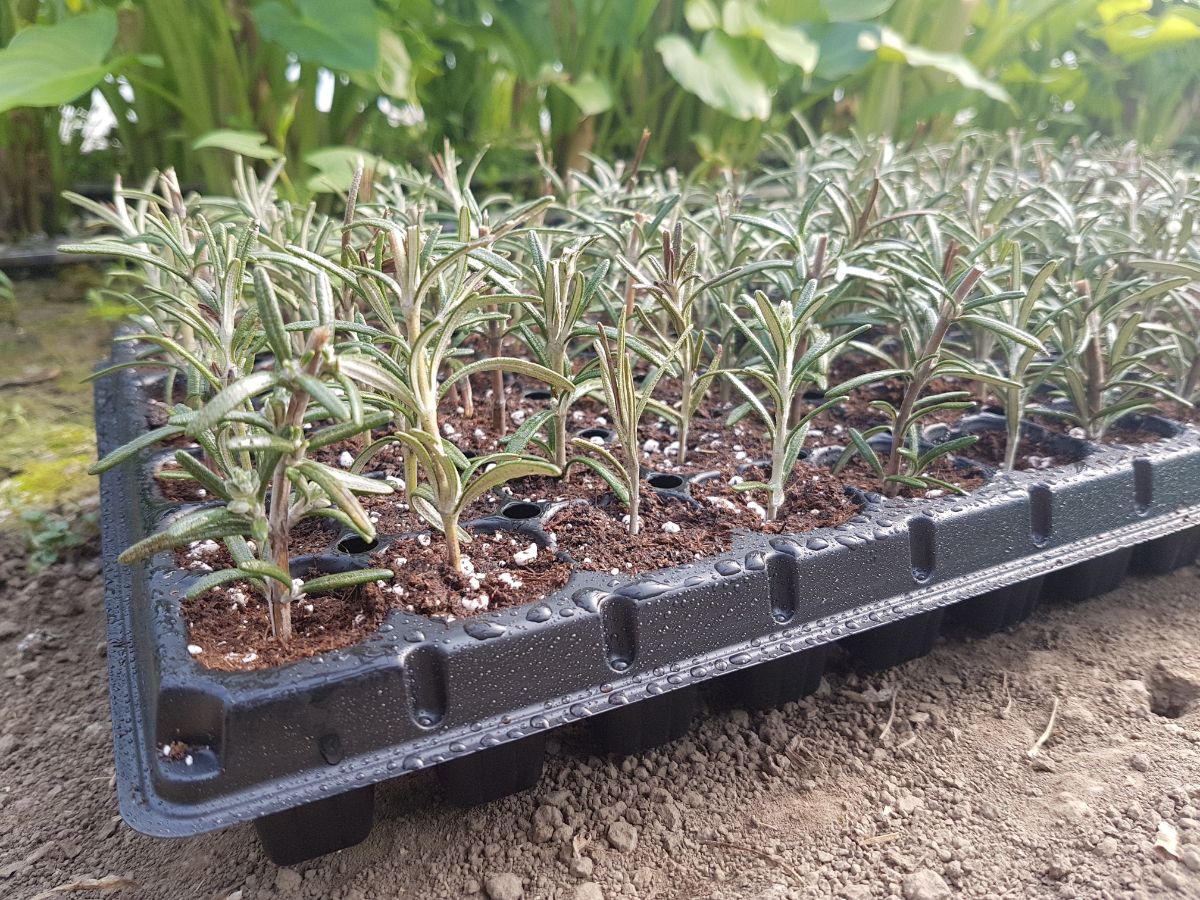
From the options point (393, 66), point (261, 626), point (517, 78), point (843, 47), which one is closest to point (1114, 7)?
point (843, 47)

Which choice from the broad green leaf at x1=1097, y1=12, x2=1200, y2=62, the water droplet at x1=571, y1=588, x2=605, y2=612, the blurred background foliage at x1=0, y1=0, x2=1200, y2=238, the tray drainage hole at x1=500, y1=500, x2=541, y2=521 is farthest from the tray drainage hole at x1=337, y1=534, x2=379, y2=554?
the broad green leaf at x1=1097, y1=12, x2=1200, y2=62

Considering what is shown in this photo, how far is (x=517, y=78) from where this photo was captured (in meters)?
3.21

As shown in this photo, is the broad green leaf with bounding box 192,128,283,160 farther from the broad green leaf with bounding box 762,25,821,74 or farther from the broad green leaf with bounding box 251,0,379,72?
the broad green leaf with bounding box 762,25,821,74

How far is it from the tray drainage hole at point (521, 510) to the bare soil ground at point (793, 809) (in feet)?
0.97

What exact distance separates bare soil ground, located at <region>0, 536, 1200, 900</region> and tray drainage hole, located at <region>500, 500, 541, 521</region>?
294 mm

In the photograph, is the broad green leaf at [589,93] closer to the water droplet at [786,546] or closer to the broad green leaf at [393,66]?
the broad green leaf at [393,66]

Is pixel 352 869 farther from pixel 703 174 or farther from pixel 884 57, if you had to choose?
pixel 884 57

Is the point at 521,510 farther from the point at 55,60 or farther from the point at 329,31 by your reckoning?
the point at 55,60

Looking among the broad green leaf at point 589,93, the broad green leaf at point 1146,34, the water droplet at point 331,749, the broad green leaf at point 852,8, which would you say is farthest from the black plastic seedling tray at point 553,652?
the broad green leaf at point 1146,34

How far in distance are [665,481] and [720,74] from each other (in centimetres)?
205

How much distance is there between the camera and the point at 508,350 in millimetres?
1688

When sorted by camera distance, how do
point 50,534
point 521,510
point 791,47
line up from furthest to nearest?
point 791,47, point 50,534, point 521,510

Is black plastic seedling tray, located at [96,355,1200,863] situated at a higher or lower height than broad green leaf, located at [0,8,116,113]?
lower

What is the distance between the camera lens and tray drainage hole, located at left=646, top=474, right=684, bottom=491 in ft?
4.06
